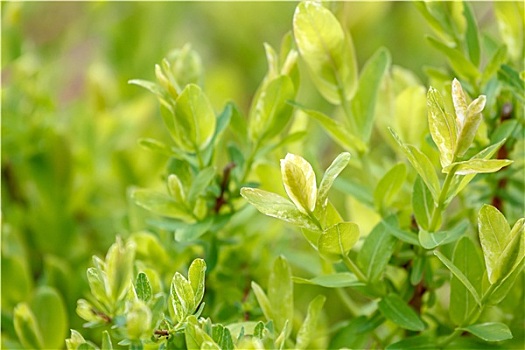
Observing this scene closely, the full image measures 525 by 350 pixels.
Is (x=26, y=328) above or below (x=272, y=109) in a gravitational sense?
below

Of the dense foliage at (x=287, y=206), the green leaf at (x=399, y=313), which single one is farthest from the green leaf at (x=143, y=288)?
the green leaf at (x=399, y=313)

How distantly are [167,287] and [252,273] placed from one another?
63mm

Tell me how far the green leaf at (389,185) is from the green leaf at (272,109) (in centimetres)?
6

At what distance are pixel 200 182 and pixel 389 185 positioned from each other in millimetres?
88

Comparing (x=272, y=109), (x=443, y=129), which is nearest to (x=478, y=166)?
(x=443, y=129)

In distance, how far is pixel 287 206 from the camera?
0.28 meters

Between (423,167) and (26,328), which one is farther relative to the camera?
(26,328)

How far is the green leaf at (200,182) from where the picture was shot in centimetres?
35

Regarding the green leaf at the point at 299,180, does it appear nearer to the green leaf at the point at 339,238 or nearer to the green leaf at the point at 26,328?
the green leaf at the point at 339,238

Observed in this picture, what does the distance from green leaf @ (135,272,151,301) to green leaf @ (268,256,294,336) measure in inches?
2.8

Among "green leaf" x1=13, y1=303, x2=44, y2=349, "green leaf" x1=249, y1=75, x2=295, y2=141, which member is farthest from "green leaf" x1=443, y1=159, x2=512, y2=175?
"green leaf" x1=13, y1=303, x2=44, y2=349

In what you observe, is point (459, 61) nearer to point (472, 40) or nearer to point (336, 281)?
point (472, 40)

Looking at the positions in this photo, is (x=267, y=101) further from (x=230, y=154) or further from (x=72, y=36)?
(x=72, y=36)

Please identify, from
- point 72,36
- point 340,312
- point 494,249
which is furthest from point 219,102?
point 494,249
